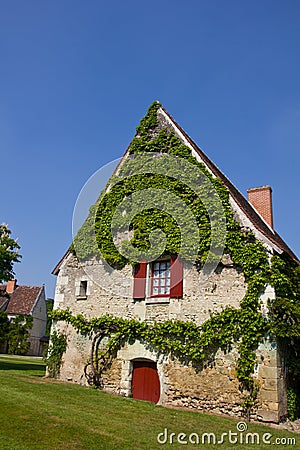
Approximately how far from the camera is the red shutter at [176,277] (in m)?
10.9

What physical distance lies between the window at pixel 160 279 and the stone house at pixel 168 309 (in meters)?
0.03

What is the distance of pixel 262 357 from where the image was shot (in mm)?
9359

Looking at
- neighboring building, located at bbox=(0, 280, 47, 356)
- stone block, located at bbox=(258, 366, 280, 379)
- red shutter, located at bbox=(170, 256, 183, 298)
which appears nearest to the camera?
stone block, located at bbox=(258, 366, 280, 379)

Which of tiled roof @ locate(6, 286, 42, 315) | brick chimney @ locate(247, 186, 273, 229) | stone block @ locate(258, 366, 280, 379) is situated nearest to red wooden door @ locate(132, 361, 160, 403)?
stone block @ locate(258, 366, 280, 379)

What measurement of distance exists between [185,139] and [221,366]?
6856 mm

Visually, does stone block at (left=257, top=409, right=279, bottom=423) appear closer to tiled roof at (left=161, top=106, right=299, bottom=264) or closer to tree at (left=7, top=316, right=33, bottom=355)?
tiled roof at (left=161, top=106, right=299, bottom=264)

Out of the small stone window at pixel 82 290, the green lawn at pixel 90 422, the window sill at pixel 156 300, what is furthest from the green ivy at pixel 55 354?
the window sill at pixel 156 300

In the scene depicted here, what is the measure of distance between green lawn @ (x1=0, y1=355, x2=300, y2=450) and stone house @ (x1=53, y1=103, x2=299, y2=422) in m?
0.72

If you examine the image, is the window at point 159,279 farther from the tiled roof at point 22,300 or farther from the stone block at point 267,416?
the tiled roof at point 22,300

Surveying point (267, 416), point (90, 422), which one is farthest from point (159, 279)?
point (90, 422)

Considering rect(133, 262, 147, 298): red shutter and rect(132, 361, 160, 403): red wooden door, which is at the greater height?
rect(133, 262, 147, 298): red shutter

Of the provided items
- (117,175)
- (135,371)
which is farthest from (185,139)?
(135,371)

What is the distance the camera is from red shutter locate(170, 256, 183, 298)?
1091 centimetres

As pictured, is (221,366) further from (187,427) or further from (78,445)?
(78,445)
